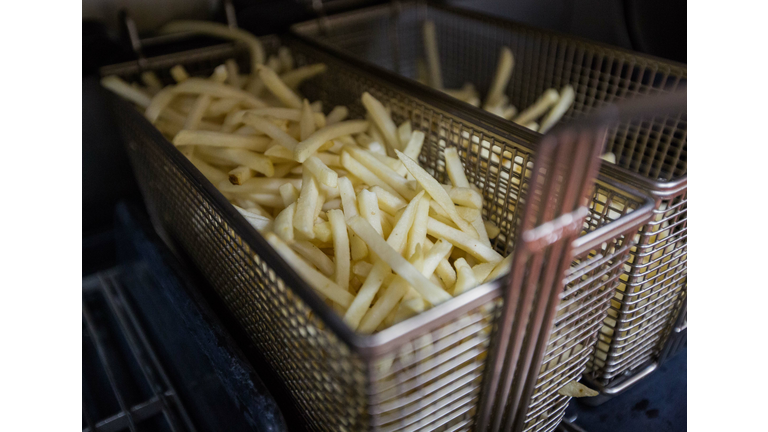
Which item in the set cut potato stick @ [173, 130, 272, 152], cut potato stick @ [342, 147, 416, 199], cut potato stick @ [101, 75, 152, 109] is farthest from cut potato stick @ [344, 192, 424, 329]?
cut potato stick @ [101, 75, 152, 109]

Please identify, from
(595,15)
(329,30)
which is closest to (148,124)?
(329,30)

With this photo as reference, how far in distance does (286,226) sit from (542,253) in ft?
1.50

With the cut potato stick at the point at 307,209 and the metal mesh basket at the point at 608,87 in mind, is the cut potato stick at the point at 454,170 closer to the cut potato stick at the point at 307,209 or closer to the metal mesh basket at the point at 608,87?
the metal mesh basket at the point at 608,87

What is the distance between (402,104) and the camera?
4.35 feet

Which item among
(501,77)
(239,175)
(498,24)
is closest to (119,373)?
(239,175)

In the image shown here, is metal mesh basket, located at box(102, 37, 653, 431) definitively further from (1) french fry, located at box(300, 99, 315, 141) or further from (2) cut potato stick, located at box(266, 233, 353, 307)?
(1) french fry, located at box(300, 99, 315, 141)

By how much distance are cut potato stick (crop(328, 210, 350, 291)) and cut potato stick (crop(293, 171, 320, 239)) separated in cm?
4

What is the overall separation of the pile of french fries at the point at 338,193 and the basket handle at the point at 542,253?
114 mm

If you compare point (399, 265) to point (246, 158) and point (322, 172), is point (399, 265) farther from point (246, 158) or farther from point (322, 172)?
point (246, 158)

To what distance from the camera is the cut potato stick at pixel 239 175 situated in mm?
1066

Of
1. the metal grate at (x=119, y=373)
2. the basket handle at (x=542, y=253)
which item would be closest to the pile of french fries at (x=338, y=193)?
the basket handle at (x=542, y=253)

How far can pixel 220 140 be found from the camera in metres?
1.11

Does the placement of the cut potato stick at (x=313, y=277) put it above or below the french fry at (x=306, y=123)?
below

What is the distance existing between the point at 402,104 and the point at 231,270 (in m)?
0.62
